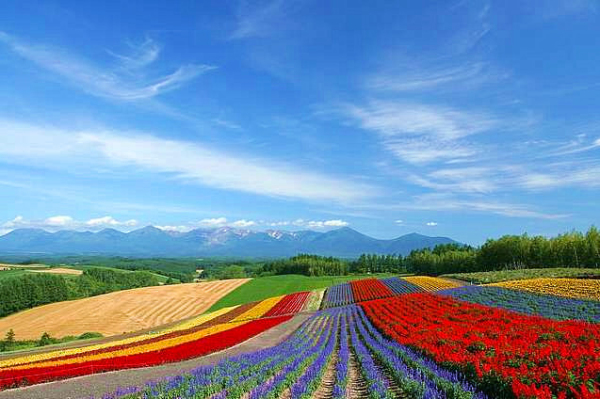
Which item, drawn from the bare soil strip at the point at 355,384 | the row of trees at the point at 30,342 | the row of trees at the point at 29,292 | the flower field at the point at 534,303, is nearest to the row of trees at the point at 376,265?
the row of trees at the point at 29,292

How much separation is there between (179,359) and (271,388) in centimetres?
1087

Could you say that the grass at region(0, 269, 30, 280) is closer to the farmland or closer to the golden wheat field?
the golden wheat field

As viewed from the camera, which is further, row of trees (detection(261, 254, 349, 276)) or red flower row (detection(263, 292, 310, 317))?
row of trees (detection(261, 254, 349, 276))

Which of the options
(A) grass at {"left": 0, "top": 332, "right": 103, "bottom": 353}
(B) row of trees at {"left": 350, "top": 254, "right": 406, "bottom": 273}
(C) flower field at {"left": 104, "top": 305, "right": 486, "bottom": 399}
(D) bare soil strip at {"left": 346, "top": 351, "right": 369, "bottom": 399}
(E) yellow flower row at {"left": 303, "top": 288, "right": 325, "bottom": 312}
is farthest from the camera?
(B) row of trees at {"left": 350, "top": 254, "right": 406, "bottom": 273}

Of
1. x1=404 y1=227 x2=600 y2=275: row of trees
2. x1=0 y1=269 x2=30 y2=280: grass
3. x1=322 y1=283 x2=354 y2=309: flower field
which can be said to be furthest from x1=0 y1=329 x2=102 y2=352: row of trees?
x1=404 y1=227 x2=600 y2=275: row of trees

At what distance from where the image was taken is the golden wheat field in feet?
208

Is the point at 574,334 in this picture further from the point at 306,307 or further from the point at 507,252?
the point at 507,252

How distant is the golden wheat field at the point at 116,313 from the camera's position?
208 ft

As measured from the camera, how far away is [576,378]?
875cm

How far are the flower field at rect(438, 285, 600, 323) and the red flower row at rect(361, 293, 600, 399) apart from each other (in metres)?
3.61

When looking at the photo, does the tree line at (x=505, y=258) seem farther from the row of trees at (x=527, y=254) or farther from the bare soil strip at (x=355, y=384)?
the bare soil strip at (x=355, y=384)

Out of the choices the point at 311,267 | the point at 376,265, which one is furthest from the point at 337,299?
the point at 376,265

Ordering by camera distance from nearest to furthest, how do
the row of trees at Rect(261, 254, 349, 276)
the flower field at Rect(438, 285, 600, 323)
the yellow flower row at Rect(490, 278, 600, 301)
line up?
the flower field at Rect(438, 285, 600, 323) → the yellow flower row at Rect(490, 278, 600, 301) → the row of trees at Rect(261, 254, 349, 276)

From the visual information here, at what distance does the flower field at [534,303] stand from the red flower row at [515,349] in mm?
3611
